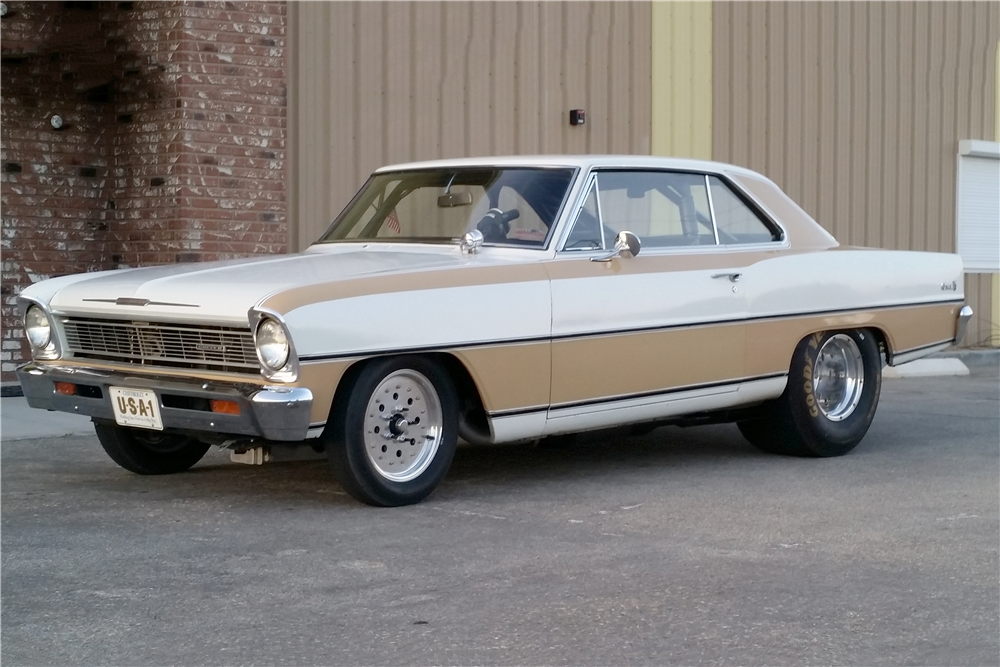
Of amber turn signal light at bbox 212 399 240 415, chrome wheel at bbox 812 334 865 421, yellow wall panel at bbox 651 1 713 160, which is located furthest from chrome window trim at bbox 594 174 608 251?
yellow wall panel at bbox 651 1 713 160

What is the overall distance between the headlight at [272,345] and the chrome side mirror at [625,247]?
5.66 feet

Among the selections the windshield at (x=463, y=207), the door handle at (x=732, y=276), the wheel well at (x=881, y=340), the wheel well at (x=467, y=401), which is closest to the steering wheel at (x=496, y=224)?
the windshield at (x=463, y=207)

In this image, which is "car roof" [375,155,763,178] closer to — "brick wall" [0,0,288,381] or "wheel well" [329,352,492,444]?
"wheel well" [329,352,492,444]

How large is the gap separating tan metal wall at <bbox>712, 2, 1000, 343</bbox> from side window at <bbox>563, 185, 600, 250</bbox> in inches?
282

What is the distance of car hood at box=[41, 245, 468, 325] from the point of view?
18.1 ft

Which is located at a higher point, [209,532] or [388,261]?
[388,261]

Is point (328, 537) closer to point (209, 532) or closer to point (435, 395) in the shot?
point (209, 532)

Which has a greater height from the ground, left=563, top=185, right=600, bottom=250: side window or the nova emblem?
left=563, top=185, right=600, bottom=250: side window

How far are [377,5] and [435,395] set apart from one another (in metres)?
5.90

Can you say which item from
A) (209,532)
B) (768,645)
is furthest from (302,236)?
(768,645)

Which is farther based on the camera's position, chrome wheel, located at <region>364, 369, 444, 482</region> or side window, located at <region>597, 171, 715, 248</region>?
side window, located at <region>597, 171, 715, 248</region>

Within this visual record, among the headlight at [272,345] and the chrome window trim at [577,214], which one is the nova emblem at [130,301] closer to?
the headlight at [272,345]

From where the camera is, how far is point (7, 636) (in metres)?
3.98

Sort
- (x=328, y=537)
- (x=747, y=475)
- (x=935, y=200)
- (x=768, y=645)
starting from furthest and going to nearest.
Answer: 1. (x=935, y=200)
2. (x=747, y=475)
3. (x=328, y=537)
4. (x=768, y=645)
